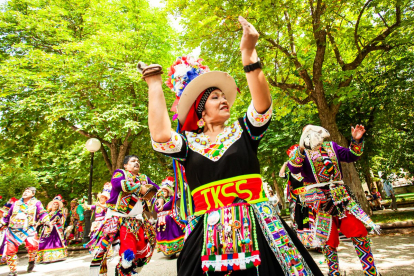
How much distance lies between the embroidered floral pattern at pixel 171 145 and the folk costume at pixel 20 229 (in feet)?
25.3

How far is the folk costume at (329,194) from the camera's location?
324 cm

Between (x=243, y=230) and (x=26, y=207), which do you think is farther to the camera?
(x=26, y=207)

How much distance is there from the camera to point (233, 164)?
5.22 feet

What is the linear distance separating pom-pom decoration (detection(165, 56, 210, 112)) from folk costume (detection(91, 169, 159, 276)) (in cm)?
262

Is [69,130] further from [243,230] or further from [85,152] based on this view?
[243,230]

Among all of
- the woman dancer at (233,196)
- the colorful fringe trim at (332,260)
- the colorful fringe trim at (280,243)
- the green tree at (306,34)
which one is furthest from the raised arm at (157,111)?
the green tree at (306,34)

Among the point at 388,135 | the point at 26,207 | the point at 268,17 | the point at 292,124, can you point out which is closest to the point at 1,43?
the point at 26,207

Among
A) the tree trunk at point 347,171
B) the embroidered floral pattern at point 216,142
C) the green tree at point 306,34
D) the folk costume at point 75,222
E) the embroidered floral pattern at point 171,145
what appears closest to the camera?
the embroidered floral pattern at point 171,145

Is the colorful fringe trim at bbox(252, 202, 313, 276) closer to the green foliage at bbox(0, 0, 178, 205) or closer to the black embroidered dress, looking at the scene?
the black embroidered dress

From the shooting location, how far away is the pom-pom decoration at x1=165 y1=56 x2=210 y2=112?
2057mm

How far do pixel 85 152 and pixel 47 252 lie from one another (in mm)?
5357

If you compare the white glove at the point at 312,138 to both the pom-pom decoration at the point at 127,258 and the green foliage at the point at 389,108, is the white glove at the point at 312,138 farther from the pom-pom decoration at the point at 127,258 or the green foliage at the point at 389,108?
the green foliage at the point at 389,108

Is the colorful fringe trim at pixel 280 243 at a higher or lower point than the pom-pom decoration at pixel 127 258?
higher

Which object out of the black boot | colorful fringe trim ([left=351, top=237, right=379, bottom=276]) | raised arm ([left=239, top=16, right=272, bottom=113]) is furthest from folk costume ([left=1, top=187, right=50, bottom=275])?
raised arm ([left=239, top=16, right=272, bottom=113])
